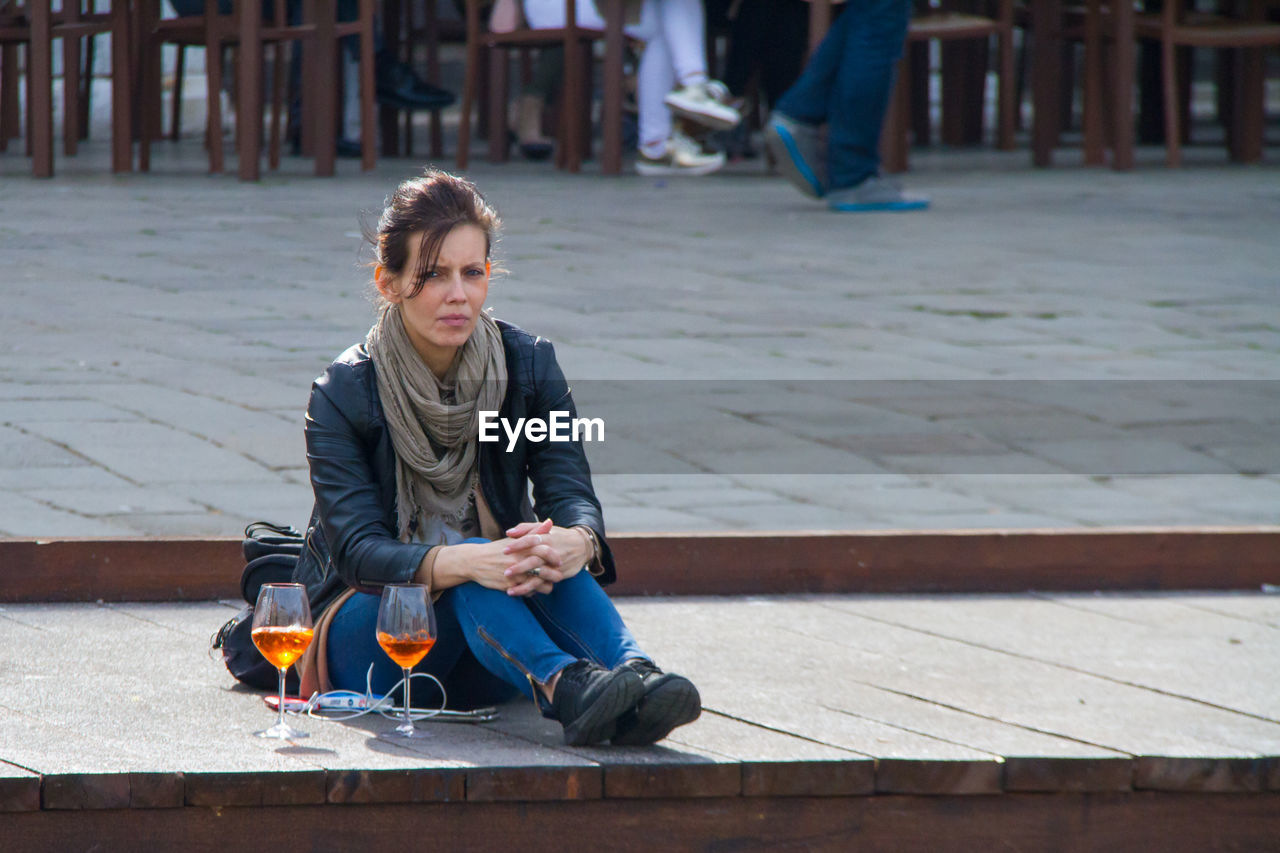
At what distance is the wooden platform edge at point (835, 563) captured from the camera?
3172 millimetres

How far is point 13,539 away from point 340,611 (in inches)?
32.5

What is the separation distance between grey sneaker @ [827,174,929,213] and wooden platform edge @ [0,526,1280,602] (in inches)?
140

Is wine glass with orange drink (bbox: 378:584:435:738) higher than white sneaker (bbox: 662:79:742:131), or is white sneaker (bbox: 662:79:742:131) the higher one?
white sneaker (bbox: 662:79:742:131)

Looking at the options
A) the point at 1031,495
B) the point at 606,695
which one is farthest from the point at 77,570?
the point at 1031,495

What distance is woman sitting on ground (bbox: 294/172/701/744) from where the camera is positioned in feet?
8.27

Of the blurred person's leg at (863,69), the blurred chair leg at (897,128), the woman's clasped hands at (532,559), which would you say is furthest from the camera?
the blurred chair leg at (897,128)

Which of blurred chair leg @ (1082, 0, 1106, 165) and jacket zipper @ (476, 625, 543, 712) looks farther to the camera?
blurred chair leg @ (1082, 0, 1106, 165)

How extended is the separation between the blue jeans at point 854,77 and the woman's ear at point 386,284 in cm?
409

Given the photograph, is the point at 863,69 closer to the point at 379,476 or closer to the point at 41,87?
the point at 41,87

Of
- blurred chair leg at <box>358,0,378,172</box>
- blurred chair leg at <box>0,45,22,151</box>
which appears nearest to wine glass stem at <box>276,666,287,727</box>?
blurred chair leg at <box>358,0,378,172</box>

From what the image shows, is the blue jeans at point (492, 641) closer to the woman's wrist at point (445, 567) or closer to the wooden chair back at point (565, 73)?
the woman's wrist at point (445, 567)

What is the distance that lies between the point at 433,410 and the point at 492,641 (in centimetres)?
34

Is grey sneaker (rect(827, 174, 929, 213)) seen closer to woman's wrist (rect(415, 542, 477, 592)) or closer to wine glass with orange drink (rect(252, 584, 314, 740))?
woman's wrist (rect(415, 542, 477, 592))

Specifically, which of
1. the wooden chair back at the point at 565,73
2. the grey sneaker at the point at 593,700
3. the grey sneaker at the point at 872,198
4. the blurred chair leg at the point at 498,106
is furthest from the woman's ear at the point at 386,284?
the blurred chair leg at the point at 498,106
